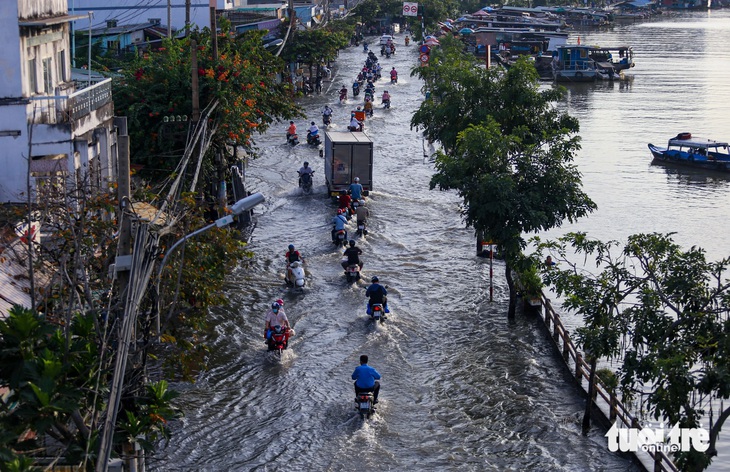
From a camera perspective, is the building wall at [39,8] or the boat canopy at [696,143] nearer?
the building wall at [39,8]

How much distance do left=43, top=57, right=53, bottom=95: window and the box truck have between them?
11342 mm

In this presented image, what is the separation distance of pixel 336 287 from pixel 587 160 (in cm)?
2550

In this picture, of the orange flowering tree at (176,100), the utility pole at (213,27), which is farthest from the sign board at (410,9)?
the utility pole at (213,27)

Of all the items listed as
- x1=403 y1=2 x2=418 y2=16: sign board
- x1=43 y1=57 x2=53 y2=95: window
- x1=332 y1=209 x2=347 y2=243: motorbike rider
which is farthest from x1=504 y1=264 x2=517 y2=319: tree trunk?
x1=403 y1=2 x2=418 y2=16: sign board

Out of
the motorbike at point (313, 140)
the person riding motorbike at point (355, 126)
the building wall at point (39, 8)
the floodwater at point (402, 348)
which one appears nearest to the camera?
the floodwater at point (402, 348)

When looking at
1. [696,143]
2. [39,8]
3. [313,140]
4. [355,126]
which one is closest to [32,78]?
[39,8]

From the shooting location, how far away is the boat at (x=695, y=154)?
151 ft

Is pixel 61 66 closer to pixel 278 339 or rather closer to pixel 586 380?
pixel 278 339

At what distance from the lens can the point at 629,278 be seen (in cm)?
1426

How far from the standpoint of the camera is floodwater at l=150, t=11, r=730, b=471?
16906 millimetres

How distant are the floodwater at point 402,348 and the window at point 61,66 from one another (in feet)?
22.1

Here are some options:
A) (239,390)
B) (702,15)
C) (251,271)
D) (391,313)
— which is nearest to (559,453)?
(239,390)

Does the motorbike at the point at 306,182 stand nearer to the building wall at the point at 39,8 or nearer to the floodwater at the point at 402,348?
the floodwater at the point at 402,348

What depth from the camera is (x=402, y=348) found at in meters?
21.9
